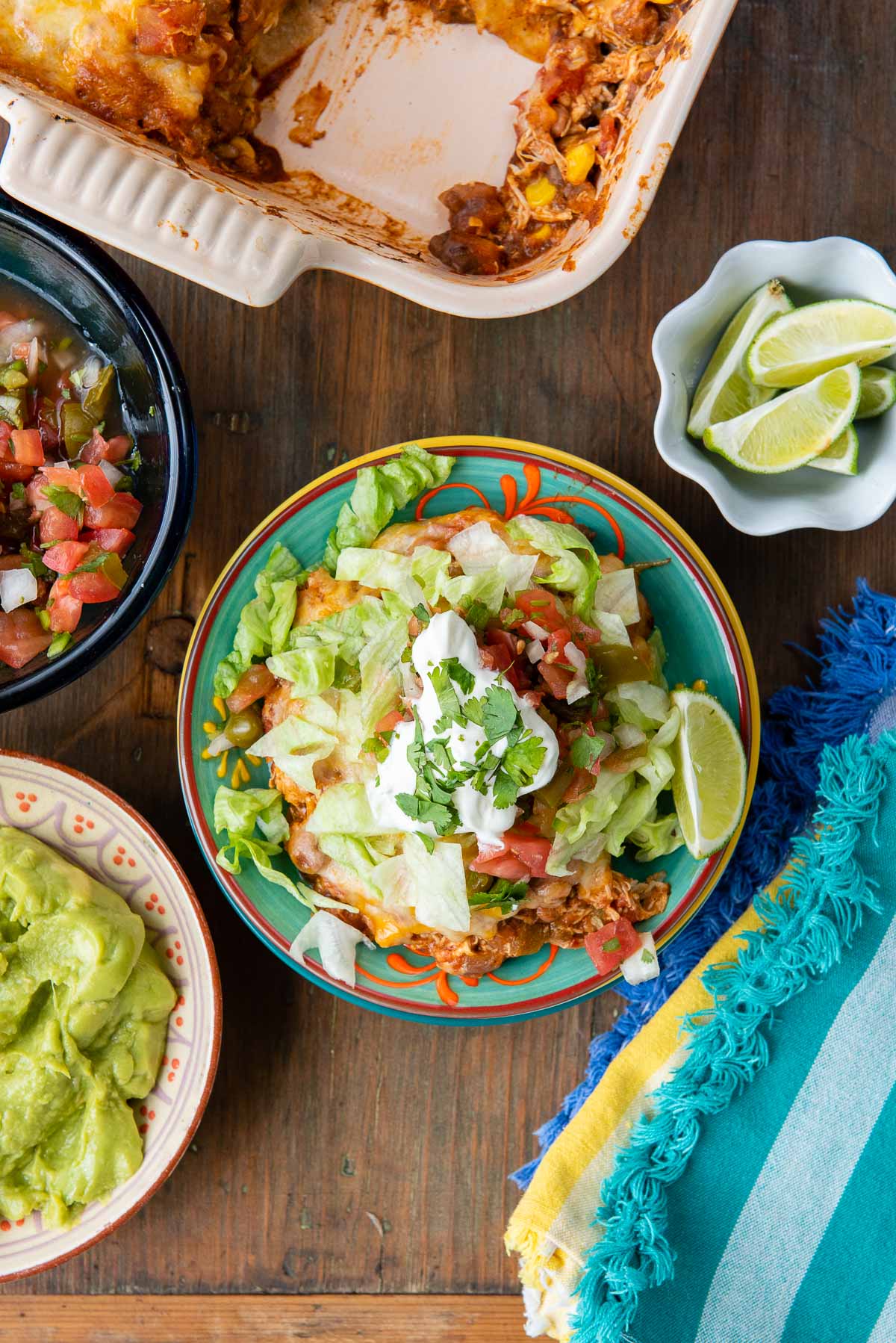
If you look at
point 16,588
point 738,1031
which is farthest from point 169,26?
point 738,1031

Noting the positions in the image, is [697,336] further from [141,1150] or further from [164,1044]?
[141,1150]

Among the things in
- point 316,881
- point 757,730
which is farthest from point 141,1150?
point 757,730

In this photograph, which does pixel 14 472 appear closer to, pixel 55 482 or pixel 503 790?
pixel 55 482

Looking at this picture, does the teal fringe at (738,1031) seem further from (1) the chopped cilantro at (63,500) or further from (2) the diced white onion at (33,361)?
(2) the diced white onion at (33,361)

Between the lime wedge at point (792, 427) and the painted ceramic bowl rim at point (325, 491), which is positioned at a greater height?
the lime wedge at point (792, 427)

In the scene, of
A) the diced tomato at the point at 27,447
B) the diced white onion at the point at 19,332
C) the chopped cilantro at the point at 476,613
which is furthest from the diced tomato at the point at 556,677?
the diced white onion at the point at 19,332

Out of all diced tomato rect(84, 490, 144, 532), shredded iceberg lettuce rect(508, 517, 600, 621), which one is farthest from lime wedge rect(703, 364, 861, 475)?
diced tomato rect(84, 490, 144, 532)

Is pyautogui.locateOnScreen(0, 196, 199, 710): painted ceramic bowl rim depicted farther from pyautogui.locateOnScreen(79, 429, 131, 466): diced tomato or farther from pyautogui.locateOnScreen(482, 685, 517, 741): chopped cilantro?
pyautogui.locateOnScreen(482, 685, 517, 741): chopped cilantro
